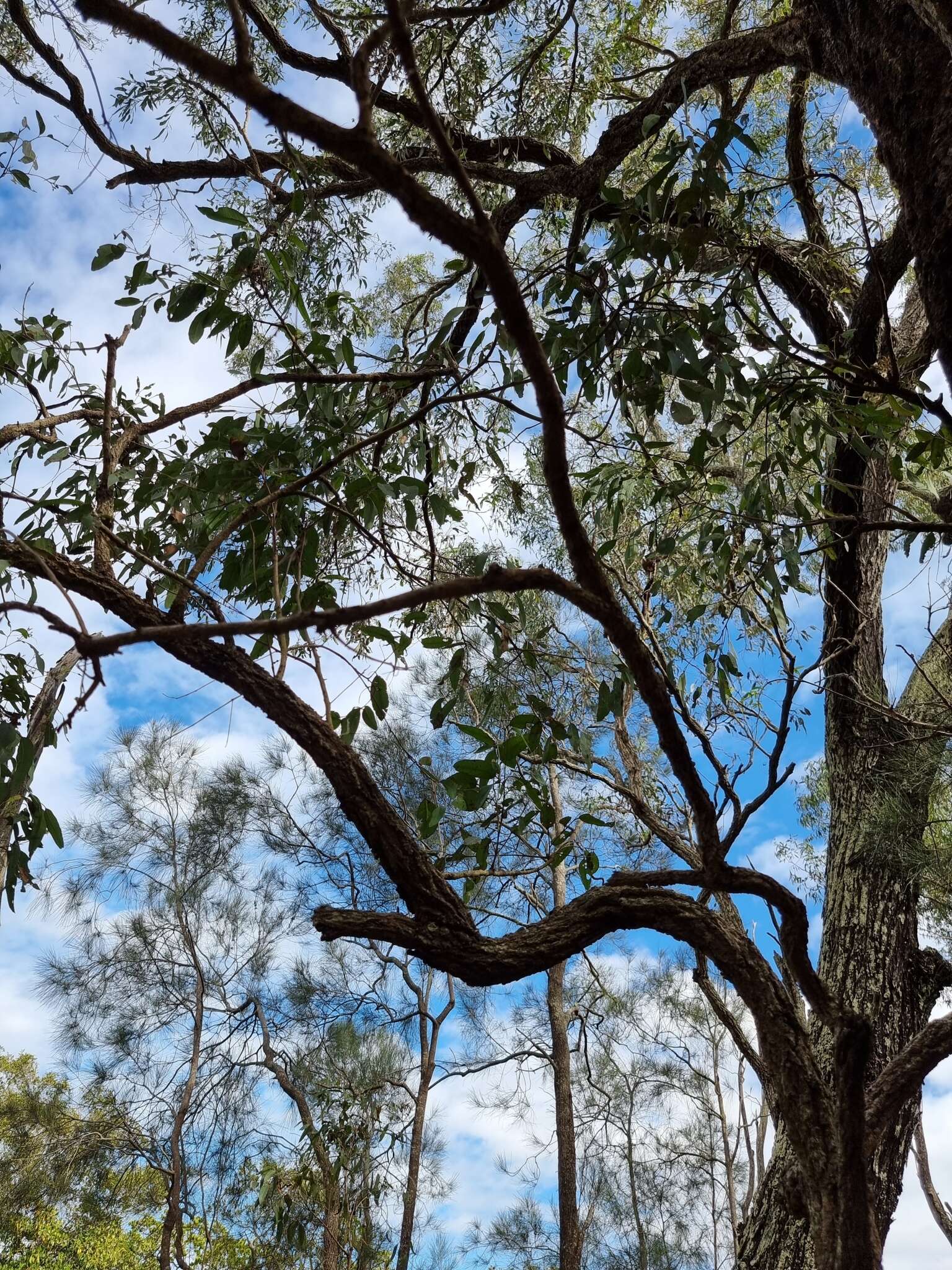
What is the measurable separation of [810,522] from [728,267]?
0.50m

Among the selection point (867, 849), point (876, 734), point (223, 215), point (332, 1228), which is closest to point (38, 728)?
point (223, 215)

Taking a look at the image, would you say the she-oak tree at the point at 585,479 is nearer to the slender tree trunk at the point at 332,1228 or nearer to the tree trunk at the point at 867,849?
the tree trunk at the point at 867,849

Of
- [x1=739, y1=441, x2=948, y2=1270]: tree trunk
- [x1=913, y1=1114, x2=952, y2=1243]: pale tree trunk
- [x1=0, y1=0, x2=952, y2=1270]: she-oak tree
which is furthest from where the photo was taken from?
[x1=913, y1=1114, x2=952, y2=1243]: pale tree trunk

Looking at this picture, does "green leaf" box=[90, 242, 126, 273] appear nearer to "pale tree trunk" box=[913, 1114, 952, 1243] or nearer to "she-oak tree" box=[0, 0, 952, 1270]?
"she-oak tree" box=[0, 0, 952, 1270]

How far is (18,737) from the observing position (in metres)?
1.04

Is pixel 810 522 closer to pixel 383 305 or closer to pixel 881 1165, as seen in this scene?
pixel 881 1165

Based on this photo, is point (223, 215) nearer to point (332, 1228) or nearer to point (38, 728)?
point (38, 728)

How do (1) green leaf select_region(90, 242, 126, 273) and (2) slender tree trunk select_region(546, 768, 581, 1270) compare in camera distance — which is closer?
(1) green leaf select_region(90, 242, 126, 273)

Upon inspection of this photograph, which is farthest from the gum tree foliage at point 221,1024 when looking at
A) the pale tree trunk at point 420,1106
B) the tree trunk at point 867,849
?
the tree trunk at point 867,849

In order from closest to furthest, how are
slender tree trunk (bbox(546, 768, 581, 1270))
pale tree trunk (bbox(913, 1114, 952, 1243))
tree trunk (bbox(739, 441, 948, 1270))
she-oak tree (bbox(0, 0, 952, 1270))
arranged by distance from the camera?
1. she-oak tree (bbox(0, 0, 952, 1270))
2. tree trunk (bbox(739, 441, 948, 1270))
3. pale tree trunk (bbox(913, 1114, 952, 1243))
4. slender tree trunk (bbox(546, 768, 581, 1270))

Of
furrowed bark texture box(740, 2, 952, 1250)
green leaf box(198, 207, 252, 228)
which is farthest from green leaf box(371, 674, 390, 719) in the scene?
furrowed bark texture box(740, 2, 952, 1250)

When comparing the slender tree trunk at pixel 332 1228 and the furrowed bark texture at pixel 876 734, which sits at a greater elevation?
the furrowed bark texture at pixel 876 734

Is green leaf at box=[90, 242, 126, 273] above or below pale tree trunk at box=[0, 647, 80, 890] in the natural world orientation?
above

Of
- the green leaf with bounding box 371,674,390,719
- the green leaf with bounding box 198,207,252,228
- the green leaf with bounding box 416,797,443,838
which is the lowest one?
Result: the green leaf with bounding box 416,797,443,838
